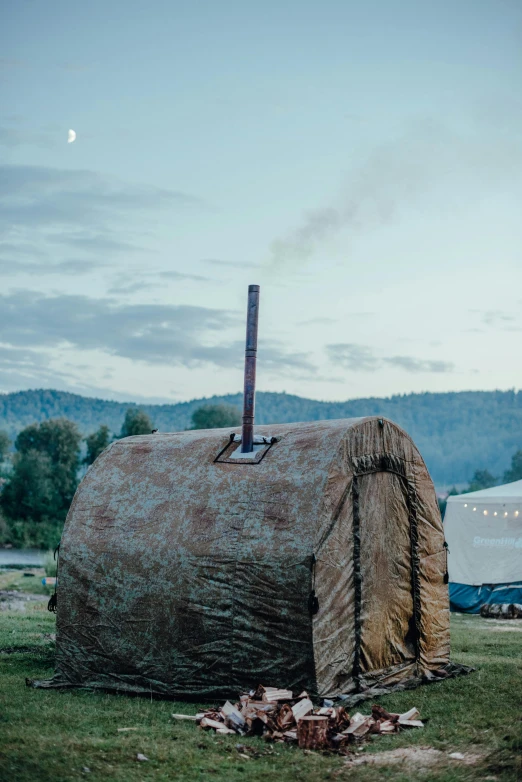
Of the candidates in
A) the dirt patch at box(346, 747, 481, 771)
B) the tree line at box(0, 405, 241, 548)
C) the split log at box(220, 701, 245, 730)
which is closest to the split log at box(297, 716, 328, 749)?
the dirt patch at box(346, 747, 481, 771)

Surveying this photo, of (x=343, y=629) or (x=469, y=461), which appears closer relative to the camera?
(x=343, y=629)

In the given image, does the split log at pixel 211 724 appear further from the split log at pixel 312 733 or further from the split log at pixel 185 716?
the split log at pixel 312 733

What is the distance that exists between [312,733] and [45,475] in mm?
45066

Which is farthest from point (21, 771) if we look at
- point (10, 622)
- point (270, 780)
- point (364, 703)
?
point (10, 622)

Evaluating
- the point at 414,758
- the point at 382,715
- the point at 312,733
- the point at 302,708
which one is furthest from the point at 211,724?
the point at 414,758

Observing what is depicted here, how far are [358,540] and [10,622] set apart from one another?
7.19m

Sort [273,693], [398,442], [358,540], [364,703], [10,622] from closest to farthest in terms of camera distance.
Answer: [273,693] < [364,703] < [358,540] < [398,442] < [10,622]

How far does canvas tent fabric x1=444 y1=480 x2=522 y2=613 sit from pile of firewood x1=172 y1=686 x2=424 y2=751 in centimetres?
1314

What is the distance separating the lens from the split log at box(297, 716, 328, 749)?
659 cm

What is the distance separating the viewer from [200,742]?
655cm

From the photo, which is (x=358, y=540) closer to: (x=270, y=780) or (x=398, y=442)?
(x=398, y=442)

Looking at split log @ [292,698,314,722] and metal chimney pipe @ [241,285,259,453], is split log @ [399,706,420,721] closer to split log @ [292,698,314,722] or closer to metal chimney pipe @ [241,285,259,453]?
split log @ [292,698,314,722]

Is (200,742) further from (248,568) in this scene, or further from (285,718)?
(248,568)

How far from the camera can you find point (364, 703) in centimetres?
795
